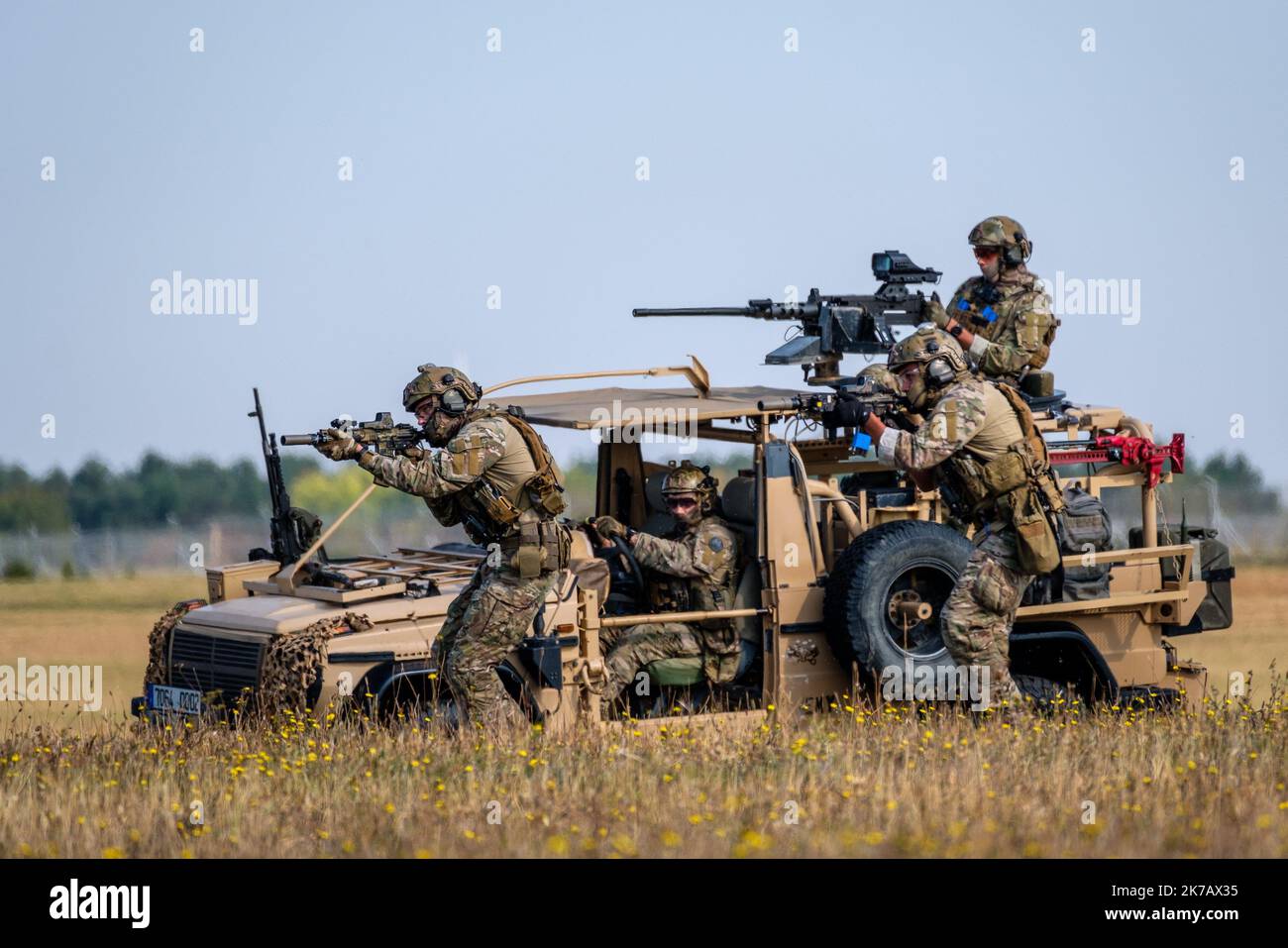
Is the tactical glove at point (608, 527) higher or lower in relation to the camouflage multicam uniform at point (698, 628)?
higher

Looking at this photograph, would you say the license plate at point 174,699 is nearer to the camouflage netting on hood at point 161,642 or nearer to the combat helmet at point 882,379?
the camouflage netting on hood at point 161,642

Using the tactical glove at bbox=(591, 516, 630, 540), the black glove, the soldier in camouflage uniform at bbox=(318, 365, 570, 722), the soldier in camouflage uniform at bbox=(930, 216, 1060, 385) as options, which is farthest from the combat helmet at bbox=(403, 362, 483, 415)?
the soldier in camouflage uniform at bbox=(930, 216, 1060, 385)

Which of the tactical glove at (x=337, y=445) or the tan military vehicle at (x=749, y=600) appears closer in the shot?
the tactical glove at (x=337, y=445)

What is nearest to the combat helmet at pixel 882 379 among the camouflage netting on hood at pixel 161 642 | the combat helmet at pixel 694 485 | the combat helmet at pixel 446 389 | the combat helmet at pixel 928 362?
the combat helmet at pixel 928 362

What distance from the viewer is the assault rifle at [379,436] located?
955 cm

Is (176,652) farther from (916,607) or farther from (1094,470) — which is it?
(1094,470)

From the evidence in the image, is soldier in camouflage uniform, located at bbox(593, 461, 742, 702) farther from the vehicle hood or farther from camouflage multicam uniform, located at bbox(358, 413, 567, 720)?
the vehicle hood

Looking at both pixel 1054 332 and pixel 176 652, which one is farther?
pixel 1054 332

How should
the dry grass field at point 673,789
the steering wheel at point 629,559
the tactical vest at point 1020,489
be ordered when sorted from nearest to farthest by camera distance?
the dry grass field at point 673,789
the tactical vest at point 1020,489
the steering wheel at point 629,559

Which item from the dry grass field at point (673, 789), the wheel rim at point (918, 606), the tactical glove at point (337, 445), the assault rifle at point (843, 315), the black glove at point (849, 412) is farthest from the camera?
the assault rifle at point (843, 315)

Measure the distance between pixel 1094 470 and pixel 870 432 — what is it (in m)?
2.03

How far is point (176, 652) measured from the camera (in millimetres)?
10328

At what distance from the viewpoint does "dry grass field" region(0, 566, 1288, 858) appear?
782 centimetres
